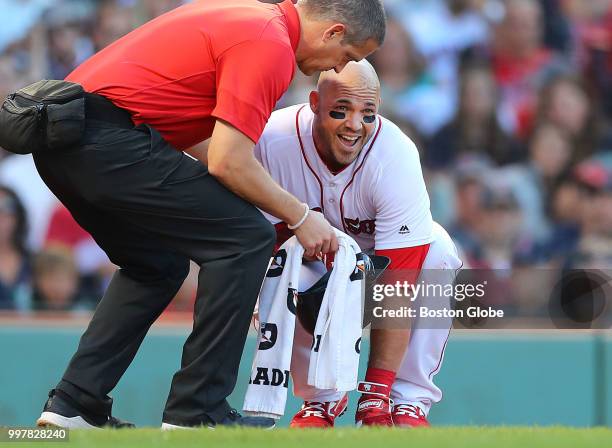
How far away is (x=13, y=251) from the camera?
8.94 meters

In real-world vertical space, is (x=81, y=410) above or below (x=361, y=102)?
below

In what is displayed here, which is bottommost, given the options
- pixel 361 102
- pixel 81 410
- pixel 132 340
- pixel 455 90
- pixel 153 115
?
pixel 81 410

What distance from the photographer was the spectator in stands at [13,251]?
8820 mm

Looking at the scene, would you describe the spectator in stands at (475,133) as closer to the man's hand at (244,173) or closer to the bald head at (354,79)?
the bald head at (354,79)

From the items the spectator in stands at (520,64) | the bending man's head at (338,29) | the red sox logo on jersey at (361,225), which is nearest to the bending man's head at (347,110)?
the red sox logo on jersey at (361,225)

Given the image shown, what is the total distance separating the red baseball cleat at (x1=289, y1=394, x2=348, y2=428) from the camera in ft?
19.3

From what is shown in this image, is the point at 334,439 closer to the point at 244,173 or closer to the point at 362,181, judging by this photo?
the point at 244,173

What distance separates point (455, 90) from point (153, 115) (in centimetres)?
503

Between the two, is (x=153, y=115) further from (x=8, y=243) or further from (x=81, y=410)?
(x=8, y=243)

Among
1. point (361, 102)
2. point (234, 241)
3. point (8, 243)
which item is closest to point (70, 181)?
point (234, 241)

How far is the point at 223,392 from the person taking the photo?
4957mm

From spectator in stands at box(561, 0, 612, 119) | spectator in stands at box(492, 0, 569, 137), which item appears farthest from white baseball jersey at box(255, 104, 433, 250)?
spectator in stands at box(561, 0, 612, 119)

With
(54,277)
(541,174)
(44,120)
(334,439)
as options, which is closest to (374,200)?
(334,439)

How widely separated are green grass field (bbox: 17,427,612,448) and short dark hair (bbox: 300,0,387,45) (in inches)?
63.6
